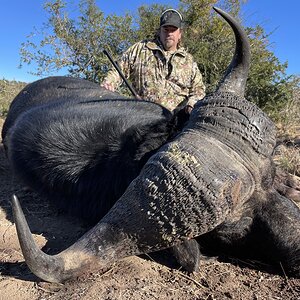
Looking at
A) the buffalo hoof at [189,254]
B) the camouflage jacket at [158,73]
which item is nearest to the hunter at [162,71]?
the camouflage jacket at [158,73]

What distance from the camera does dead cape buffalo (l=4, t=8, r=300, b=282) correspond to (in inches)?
74.2

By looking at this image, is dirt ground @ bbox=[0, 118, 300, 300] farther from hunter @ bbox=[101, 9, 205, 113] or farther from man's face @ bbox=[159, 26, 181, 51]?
man's face @ bbox=[159, 26, 181, 51]

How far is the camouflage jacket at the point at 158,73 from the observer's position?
6.00 metres

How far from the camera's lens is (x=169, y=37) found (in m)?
5.91

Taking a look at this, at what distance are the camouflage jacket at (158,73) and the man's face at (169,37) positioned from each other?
0.29 ft

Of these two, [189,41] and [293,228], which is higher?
[189,41]

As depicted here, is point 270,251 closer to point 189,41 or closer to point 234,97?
point 234,97

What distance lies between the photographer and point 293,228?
2273 millimetres

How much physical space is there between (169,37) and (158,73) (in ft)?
1.78

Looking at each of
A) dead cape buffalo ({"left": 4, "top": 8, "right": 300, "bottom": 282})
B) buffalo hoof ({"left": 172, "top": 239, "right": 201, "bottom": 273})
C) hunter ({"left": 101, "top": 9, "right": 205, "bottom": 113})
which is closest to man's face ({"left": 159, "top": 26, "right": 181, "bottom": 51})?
hunter ({"left": 101, "top": 9, "right": 205, "bottom": 113})

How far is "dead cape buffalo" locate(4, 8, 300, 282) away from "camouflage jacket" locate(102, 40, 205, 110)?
310cm

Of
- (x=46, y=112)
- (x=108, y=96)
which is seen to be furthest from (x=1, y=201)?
(x=108, y=96)

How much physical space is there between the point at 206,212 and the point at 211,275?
0.78m

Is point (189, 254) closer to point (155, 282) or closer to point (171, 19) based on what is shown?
point (155, 282)
